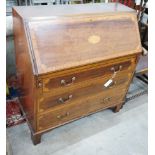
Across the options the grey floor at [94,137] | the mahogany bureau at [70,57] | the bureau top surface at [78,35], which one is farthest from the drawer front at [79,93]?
the grey floor at [94,137]

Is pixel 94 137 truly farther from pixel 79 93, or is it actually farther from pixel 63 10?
pixel 63 10

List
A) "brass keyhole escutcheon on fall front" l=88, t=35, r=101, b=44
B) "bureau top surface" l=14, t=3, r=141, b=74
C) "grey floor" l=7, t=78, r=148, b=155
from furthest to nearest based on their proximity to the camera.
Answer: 1. "grey floor" l=7, t=78, r=148, b=155
2. "brass keyhole escutcheon on fall front" l=88, t=35, r=101, b=44
3. "bureau top surface" l=14, t=3, r=141, b=74

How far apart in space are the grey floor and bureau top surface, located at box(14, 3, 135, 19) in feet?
3.45

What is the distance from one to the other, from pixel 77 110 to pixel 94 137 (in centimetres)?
35

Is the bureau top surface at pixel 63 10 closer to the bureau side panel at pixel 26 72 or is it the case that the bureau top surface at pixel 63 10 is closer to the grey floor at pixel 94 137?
the bureau side panel at pixel 26 72

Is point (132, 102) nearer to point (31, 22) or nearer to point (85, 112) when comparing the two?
point (85, 112)

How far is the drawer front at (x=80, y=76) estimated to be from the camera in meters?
1.41

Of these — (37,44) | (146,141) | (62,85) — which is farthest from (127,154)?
(37,44)

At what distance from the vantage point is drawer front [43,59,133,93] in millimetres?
1408

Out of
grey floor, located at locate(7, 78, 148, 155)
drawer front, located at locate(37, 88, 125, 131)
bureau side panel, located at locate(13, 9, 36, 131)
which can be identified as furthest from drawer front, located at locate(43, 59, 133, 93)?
grey floor, located at locate(7, 78, 148, 155)

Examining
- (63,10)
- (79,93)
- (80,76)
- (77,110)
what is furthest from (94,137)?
(63,10)

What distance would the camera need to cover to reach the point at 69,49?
142cm

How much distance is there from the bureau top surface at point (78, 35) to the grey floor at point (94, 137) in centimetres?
79

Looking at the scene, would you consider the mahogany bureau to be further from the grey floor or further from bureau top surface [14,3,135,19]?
the grey floor
